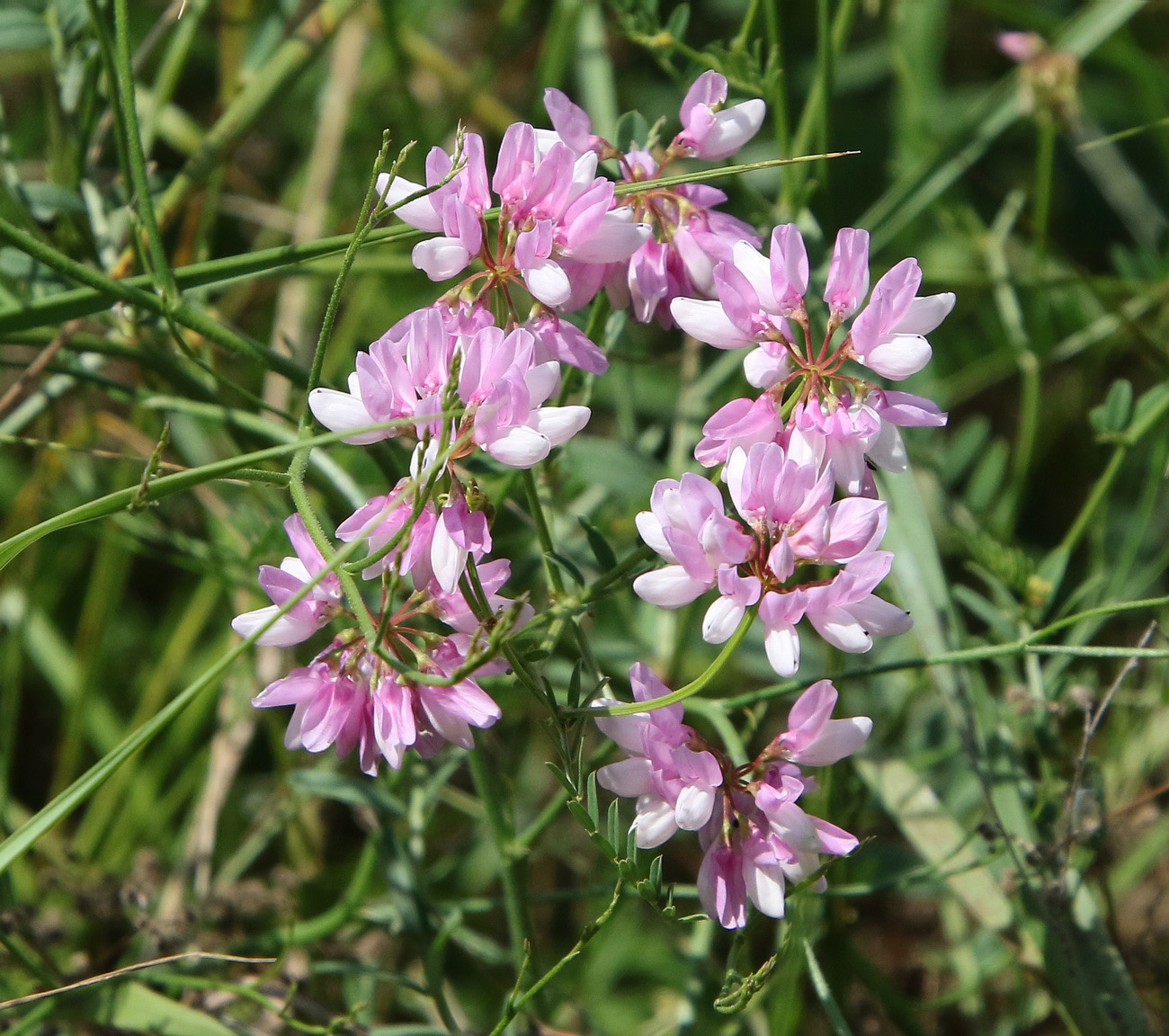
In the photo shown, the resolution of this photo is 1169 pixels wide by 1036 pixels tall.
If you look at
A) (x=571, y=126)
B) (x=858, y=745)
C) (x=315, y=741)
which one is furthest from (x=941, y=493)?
(x=315, y=741)

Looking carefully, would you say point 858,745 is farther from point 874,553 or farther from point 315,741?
point 315,741

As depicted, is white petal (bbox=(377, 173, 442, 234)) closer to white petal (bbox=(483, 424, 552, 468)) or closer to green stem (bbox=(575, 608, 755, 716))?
white petal (bbox=(483, 424, 552, 468))

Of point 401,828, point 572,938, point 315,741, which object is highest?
point 315,741

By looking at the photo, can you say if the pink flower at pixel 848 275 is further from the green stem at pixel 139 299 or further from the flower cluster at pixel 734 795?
the green stem at pixel 139 299

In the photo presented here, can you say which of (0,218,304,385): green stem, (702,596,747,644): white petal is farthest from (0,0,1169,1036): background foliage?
(702,596,747,644): white petal

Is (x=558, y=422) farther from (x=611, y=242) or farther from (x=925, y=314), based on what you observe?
(x=925, y=314)
